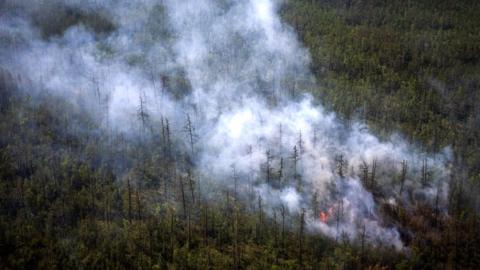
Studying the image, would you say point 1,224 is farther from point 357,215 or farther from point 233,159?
point 357,215

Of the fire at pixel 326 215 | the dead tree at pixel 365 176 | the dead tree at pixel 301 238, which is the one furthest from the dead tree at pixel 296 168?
the dead tree at pixel 301 238

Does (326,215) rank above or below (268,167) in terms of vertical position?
below

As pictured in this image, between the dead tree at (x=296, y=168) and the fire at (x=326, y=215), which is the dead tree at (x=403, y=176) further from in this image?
the dead tree at (x=296, y=168)

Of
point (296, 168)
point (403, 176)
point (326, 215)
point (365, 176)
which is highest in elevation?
point (296, 168)

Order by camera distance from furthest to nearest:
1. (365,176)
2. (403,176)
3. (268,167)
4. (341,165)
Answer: (268,167) → (403,176) → (341,165) → (365,176)

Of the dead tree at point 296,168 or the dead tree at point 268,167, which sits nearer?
the dead tree at point 296,168

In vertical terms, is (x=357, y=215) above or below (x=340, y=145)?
below

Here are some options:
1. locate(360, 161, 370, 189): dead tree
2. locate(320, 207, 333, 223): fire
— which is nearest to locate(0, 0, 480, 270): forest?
locate(320, 207, 333, 223): fire

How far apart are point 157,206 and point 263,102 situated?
71.8 m

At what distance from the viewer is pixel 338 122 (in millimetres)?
182750

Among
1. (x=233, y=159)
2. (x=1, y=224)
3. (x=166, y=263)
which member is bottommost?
(x=166, y=263)

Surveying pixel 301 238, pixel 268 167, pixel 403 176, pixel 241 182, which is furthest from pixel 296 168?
pixel 301 238

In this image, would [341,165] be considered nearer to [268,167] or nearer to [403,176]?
[403,176]

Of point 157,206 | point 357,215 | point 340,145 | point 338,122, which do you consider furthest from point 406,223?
point 157,206
